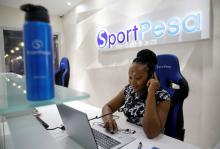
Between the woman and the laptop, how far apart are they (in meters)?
0.09

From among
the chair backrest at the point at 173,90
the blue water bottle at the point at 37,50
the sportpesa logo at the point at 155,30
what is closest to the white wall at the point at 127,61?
the sportpesa logo at the point at 155,30

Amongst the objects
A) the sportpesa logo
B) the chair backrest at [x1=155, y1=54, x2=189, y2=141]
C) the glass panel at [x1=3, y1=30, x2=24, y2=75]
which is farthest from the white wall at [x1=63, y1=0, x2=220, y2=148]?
the glass panel at [x1=3, y1=30, x2=24, y2=75]

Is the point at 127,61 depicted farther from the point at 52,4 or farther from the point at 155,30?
the point at 52,4

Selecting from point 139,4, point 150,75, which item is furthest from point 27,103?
point 139,4

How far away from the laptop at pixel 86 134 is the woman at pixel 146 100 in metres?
0.09

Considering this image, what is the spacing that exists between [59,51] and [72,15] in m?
1.23

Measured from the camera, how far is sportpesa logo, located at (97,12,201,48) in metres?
2.17

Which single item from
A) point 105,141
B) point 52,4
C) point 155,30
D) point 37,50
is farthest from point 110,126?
point 52,4

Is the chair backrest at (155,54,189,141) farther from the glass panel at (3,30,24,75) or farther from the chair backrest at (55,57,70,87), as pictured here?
the glass panel at (3,30,24,75)

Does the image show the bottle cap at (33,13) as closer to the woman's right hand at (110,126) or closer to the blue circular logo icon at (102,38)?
the woman's right hand at (110,126)

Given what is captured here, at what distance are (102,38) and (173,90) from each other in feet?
8.00

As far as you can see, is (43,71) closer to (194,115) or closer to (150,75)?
(150,75)

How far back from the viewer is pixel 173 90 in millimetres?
1472

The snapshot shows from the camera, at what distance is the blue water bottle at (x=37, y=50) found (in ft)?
1.33
